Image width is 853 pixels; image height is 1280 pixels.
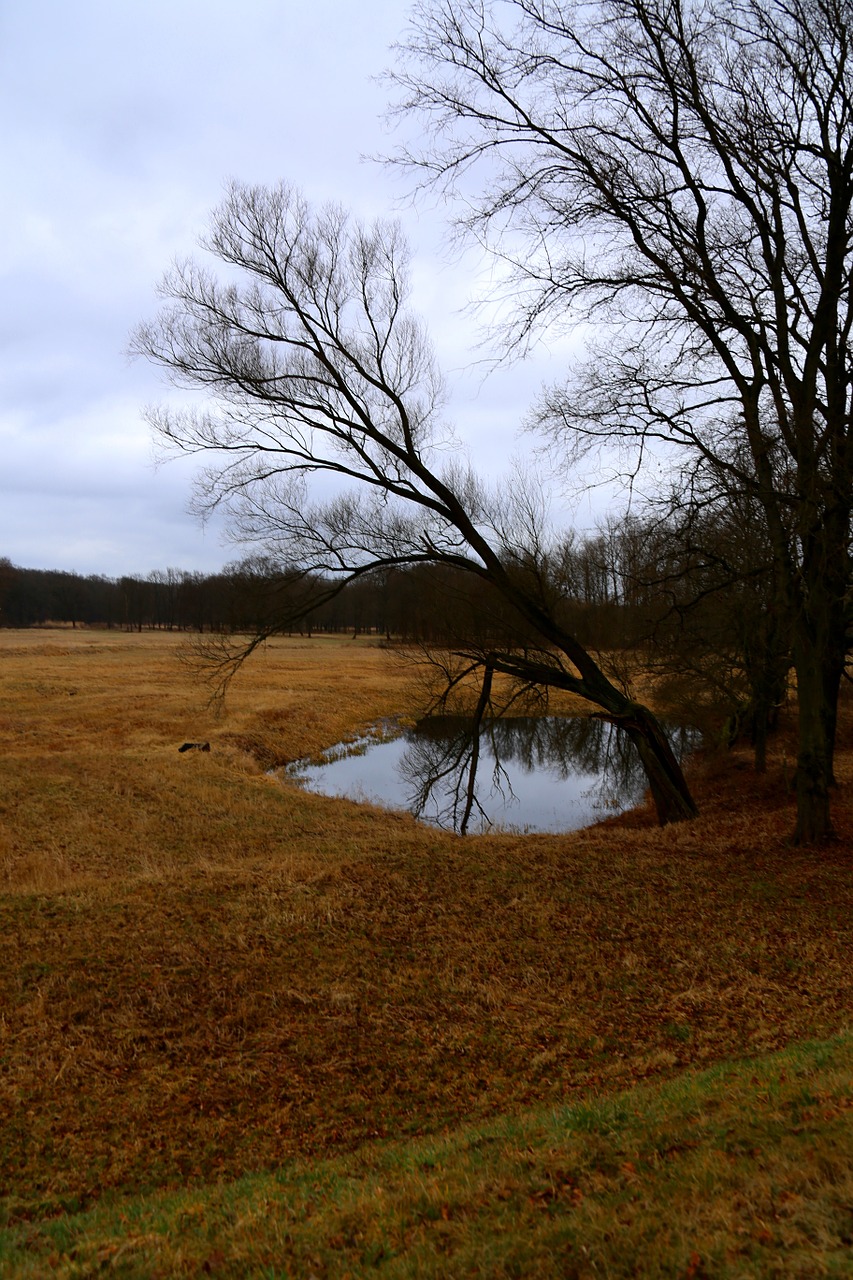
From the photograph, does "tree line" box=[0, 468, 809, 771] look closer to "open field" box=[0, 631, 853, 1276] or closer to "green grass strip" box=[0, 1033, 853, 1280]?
"open field" box=[0, 631, 853, 1276]

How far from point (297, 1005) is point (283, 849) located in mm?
Answer: 6270

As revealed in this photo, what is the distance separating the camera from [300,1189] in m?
4.00

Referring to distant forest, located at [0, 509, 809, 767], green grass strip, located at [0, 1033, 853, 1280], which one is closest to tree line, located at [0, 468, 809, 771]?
distant forest, located at [0, 509, 809, 767]

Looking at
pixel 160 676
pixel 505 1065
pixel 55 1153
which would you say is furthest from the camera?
pixel 160 676

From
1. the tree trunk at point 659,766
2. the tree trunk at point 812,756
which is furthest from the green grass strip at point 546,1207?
the tree trunk at point 659,766

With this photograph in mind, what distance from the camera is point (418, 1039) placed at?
5969 mm

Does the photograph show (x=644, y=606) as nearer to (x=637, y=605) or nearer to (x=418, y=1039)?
(x=637, y=605)

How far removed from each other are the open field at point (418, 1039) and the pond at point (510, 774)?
19.8 ft

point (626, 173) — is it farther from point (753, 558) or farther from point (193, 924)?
point (193, 924)

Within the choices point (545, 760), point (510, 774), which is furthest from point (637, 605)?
point (545, 760)

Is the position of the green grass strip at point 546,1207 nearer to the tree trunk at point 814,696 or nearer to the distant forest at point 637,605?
the tree trunk at point 814,696

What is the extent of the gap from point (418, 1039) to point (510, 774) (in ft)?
63.3

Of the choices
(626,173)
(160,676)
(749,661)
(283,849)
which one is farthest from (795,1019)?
(160,676)

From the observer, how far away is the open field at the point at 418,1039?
3.28 metres
